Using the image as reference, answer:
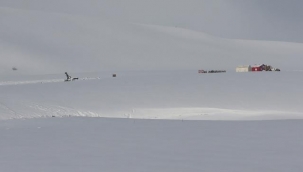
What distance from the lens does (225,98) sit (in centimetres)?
2408

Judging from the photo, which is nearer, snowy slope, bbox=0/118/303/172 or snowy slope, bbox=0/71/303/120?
snowy slope, bbox=0/118/303/172

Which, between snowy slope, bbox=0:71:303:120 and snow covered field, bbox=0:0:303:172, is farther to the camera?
snowy slope, bbox=0:71:303:120

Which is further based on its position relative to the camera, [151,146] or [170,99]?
[170,99]

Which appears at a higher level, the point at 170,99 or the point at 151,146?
the point at 170,99

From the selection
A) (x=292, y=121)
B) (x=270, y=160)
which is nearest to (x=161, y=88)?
(x=292, y=121)

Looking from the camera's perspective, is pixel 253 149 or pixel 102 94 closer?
pixel 253 149

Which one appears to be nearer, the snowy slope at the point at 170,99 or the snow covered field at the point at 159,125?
the snow covered field at the point at 159,125

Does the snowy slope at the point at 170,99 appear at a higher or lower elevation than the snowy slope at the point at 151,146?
higher

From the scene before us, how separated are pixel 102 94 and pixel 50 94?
2658 mm

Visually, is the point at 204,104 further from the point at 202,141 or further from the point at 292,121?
the point at 202,141

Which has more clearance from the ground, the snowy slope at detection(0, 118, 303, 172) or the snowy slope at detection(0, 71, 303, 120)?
the snowy slope at detection(0, 71, 303, 120)

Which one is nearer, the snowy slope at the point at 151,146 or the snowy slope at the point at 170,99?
the snowy slope at the point at 151,146

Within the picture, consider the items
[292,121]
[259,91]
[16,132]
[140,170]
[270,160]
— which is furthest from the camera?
[259,91]

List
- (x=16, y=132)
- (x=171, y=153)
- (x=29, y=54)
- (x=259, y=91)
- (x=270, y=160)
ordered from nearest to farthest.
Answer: (x=270, y=160)
(x=171, y=153)
(x=16, y=132)
(x=259, y=91)
(x=29, y=54)
